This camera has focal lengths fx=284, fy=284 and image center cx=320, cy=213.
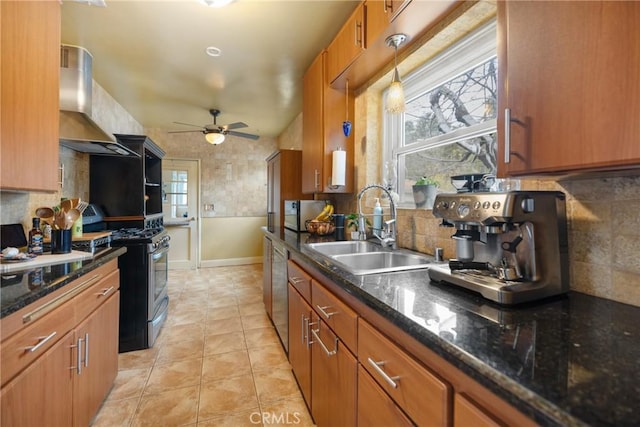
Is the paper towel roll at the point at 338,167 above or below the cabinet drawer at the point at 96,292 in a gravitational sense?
above

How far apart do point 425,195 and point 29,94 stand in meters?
2.01

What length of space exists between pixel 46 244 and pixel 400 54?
2.53m

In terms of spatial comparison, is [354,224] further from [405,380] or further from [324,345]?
[405,380]

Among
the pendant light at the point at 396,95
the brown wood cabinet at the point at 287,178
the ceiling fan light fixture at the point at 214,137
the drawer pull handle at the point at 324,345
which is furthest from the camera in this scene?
the ceiling fan light fixture at the point at 214,137

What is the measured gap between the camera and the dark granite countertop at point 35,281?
90 cm

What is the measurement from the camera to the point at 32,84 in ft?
4.28

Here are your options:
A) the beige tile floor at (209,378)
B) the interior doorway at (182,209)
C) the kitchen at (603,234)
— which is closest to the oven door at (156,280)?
the beige tile floor at (209,378)

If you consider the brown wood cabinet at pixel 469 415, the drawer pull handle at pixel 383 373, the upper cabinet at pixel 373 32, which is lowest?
the drawer pull handle at pixel 383 373

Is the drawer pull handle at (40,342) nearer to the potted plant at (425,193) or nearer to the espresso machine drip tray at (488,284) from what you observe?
the espresso machine drip tray at (488,284)

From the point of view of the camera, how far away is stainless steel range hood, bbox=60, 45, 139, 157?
2055mm

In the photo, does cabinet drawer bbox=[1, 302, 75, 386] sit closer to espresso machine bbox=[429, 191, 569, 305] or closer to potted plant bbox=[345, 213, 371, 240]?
espresso machine bbox=[429, 191, 569, 305]

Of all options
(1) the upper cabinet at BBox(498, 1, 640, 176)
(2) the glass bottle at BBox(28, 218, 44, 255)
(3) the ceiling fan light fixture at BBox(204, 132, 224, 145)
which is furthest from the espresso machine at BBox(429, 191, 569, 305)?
(3) the ceiling fan light fixture at BBox(204, 132, 224, 145)

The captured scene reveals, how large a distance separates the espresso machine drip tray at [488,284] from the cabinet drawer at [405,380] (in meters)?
0.32

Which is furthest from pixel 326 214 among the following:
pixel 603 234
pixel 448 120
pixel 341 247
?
pixel 603 234
